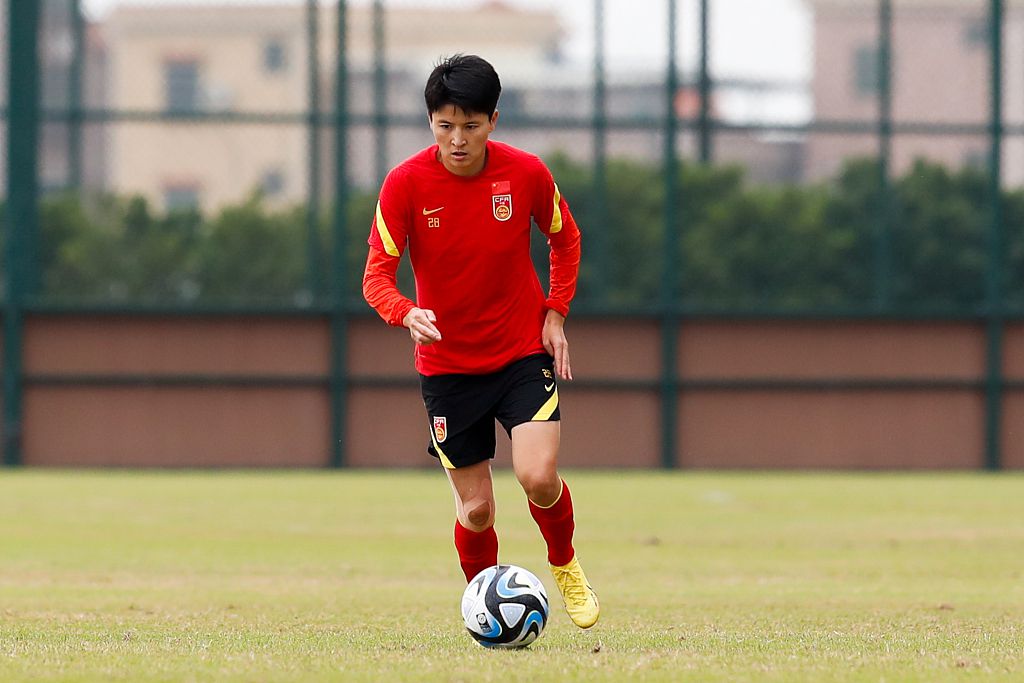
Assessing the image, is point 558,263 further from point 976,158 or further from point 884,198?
point 976,158

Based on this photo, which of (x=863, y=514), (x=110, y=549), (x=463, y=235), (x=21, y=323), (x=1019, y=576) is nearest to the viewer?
(x=463, y=235)

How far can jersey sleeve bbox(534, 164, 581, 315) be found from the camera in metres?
6.86

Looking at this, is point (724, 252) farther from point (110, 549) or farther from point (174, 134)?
point (110, 549)

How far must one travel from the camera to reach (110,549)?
11.2m

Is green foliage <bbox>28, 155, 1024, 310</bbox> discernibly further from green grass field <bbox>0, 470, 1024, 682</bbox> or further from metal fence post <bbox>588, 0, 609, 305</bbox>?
green grass field <bbox>0, 470, 1024, 682</bbox>

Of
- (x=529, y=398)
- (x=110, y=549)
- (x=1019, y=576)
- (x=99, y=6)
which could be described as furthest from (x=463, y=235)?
(x=99, y=6)

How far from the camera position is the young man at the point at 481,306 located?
259 inches

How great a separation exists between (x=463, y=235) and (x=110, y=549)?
5.35 metres

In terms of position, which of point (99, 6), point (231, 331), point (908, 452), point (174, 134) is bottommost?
point (908, 452)

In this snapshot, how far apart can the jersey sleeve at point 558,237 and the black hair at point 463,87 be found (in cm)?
49

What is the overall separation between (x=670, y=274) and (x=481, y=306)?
13429 mm

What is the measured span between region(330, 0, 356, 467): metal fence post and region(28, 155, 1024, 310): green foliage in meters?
0.08

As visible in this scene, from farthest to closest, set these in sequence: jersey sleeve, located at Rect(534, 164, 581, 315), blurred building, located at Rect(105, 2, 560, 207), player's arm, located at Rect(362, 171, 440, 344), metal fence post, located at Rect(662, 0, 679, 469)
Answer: metal fence post, located at Rect(662, 0, 679, 469)
blurred building, located at Rect(105, 2, 560, 207)
jersey sleeve, located at Rect(534, 164, 581, 315)
player's arm, located at Rect(362, 171, 440, 344)

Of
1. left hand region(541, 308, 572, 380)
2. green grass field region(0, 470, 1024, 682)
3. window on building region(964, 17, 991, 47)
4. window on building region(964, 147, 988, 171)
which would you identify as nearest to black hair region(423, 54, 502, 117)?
left hand region(541, 308, 572, 380)
